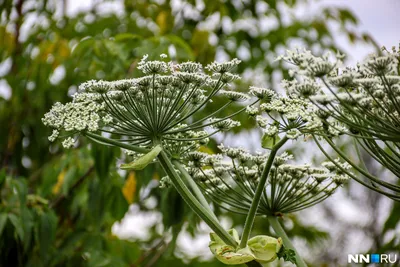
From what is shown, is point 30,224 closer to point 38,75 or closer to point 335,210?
point 38,75

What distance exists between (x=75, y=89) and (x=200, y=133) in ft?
6.68

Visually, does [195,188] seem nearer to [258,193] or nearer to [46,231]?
[258,193]

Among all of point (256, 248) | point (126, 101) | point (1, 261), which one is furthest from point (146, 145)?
point (1, 261)

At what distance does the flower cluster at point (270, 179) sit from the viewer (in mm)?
1490

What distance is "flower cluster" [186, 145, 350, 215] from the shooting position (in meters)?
1.49

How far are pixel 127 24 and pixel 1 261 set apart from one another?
6.34ft

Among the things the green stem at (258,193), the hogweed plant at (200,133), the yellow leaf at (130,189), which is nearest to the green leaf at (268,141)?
the hogweed plant at (200,133)

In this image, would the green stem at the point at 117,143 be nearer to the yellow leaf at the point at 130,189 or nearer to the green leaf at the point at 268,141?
the green leaf at the point at 268,141

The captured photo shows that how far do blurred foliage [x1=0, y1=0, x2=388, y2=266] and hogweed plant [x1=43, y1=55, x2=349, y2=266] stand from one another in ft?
3.30

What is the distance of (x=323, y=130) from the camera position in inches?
50.0

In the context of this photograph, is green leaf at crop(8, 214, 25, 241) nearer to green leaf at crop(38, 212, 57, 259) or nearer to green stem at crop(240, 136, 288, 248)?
green leaf at crop(38, 212, 57, 259)
